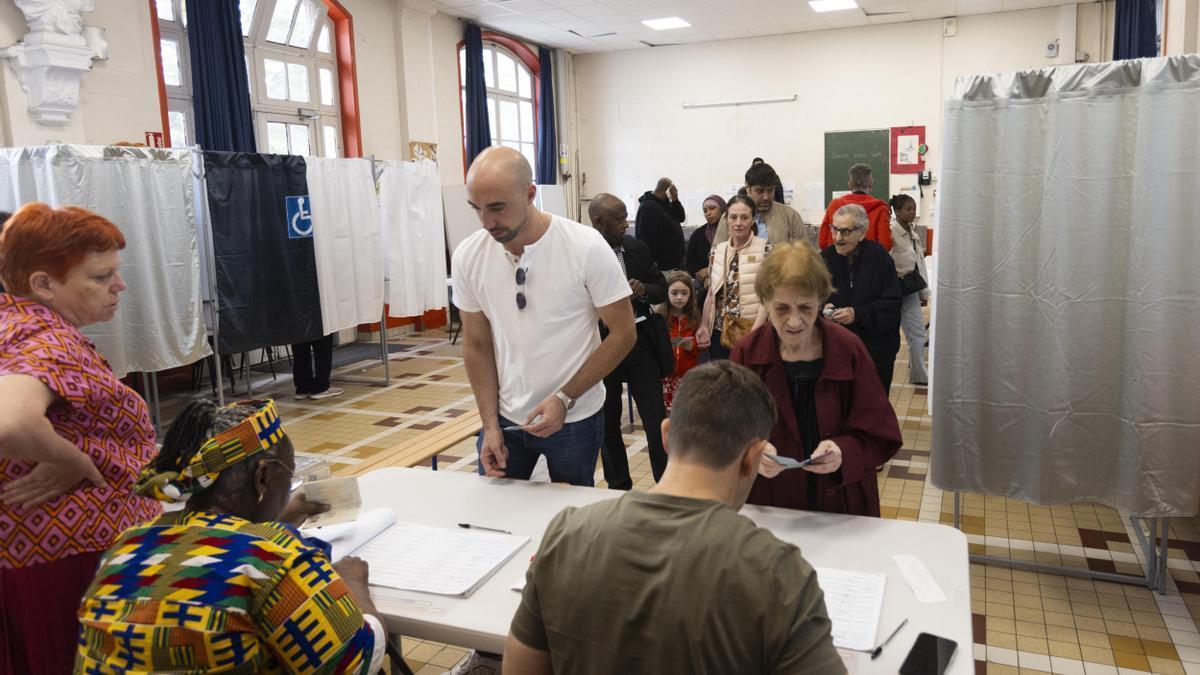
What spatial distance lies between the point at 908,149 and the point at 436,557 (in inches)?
433

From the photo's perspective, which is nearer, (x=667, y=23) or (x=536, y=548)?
(x=536, y=548)

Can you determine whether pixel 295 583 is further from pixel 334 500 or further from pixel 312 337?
pixel 312 337

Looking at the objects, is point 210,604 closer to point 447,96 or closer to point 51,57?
point 51,57

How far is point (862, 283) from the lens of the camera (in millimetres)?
4121

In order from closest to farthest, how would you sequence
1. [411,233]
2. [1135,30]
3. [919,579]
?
1. [919,579]
2. [411,233]
3. [1135,30]

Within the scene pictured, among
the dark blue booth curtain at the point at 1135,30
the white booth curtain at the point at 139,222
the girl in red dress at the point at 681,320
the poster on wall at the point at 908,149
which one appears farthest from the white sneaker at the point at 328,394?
the poster on wall at the point at 908,149

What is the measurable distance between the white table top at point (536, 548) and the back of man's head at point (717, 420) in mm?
487

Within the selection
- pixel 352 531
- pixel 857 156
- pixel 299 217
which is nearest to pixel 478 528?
pixel 352 531

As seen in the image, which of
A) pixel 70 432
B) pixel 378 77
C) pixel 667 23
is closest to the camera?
pixel 70 432

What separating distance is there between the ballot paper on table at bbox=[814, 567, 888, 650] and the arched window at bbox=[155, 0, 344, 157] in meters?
7.47

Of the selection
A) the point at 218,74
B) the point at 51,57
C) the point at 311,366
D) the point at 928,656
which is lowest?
the point at 311,366

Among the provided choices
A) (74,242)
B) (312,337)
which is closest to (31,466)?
(74,242)

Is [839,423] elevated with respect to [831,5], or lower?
lower

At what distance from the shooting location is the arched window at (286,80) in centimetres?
753
